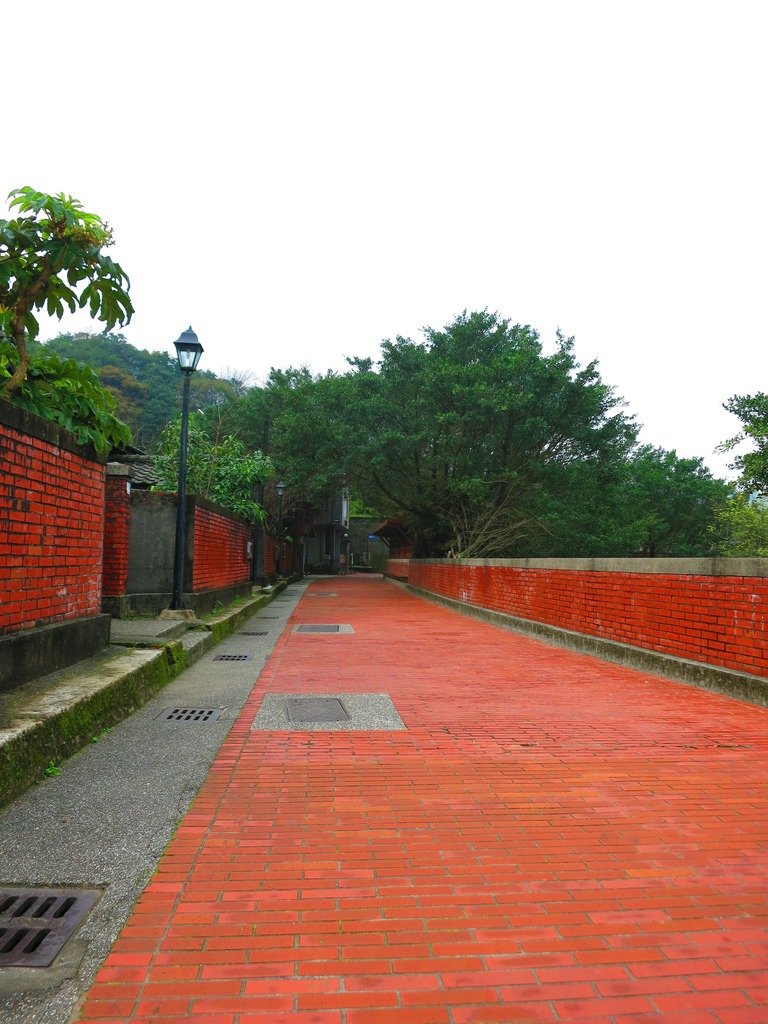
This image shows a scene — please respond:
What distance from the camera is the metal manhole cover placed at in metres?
5.80

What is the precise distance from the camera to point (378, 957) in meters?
2.38

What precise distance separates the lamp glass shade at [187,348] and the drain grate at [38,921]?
8805mm

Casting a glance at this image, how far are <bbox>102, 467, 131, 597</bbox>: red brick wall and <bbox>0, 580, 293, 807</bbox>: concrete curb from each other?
1548 millimetres

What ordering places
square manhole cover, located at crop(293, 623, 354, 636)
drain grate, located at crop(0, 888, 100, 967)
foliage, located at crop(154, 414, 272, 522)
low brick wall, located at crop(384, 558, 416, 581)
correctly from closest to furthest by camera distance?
drain grate, located at crop(0, 888, 100, 967) → square manhole cover, located at crop(293, 623, 354, 636) → foliage, located at crop(154, 414, 272, 522) → low brick wall, located at crop(384, 558, 416, 581)

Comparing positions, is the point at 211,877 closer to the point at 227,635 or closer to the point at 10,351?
the point at 10,351

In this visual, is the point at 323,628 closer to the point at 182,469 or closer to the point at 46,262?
the point at 182,469

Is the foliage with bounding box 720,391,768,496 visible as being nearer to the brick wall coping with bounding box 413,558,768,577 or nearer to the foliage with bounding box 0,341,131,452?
the brick wall coping with bounding box 413,558,768,577

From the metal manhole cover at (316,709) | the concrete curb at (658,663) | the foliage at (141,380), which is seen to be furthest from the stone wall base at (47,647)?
the foliage at (141,380)

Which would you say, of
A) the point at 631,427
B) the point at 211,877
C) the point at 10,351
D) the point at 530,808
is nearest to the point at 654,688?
the point at 530,808

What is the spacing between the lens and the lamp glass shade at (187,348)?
10656 mm

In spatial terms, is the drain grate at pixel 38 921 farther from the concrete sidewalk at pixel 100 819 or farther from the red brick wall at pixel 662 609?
the red brick wall at pixel 662 609

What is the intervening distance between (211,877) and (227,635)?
28.8ft

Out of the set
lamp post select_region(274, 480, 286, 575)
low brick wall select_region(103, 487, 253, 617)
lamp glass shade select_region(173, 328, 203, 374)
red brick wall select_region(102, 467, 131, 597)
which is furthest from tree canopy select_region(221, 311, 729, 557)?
red brick wall select_region(102, 467, 131, 597)

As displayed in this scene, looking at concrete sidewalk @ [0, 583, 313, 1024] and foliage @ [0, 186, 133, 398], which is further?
foliage @ [0, 186, 133, 398]
